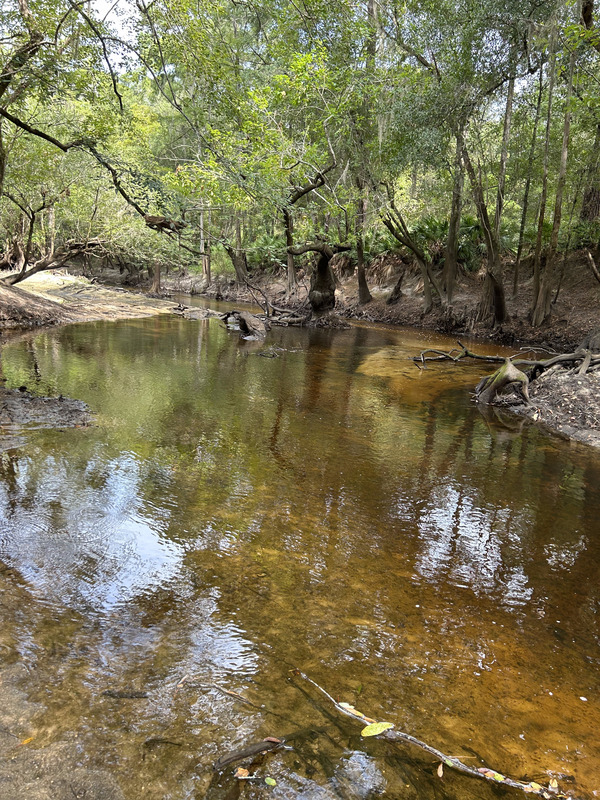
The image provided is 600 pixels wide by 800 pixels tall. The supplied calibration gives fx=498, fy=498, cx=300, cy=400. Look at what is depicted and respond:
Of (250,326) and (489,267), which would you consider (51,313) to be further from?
(489,267)

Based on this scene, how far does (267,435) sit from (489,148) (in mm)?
17368

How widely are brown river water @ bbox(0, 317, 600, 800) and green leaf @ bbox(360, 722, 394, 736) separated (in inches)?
4.6

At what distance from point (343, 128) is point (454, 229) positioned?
284 inches

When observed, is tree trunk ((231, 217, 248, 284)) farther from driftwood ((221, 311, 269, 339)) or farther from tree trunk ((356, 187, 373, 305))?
tree trunk ((356, 187, 373, 305))

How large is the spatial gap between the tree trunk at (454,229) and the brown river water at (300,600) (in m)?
13.4

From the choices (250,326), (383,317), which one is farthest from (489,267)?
(250,326)

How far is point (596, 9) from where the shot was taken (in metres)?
12.2

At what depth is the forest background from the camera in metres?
8.48

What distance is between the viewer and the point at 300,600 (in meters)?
3.61

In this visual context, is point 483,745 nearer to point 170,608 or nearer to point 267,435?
point 170,608

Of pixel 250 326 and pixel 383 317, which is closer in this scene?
pixel 250 326

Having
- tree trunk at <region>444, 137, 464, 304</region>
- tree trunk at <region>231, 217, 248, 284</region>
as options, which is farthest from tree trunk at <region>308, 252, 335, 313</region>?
tree trunk at <region>444, 137, 464, 304</region>

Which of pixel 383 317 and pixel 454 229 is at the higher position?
pixel 454 229

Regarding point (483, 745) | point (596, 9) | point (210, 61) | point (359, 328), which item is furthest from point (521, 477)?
point (359, 328)
